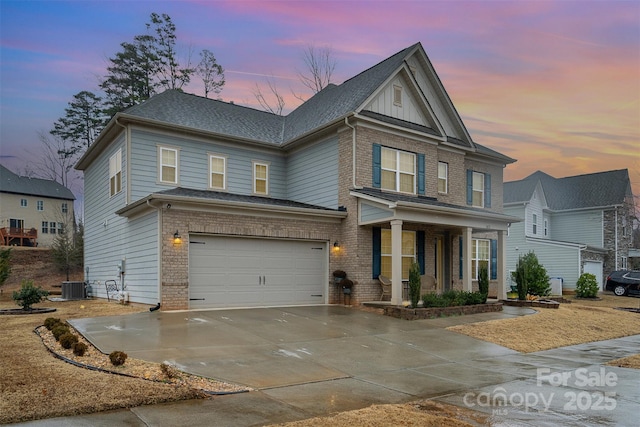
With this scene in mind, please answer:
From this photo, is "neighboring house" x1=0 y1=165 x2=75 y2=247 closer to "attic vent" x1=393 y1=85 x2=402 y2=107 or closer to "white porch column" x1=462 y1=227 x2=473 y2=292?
"attic vent" x1=393 y1=85 x2=402 y2=107

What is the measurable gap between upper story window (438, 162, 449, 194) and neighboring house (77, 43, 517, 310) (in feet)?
0.24

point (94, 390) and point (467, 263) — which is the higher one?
point (467, 263)

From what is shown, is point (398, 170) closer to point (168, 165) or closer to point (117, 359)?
point (168, 165)

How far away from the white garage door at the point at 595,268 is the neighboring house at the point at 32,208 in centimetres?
4109

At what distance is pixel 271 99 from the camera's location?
35.7m

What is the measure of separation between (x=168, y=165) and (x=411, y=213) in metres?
8.92

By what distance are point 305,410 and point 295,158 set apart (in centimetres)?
1469

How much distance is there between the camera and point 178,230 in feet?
44.2

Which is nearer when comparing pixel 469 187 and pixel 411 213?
pixel 411 213

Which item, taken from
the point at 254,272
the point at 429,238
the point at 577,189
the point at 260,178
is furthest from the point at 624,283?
the point at 254,272

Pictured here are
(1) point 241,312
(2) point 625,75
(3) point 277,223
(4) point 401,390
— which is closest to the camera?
(4) point 401,390

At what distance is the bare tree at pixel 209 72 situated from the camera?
36.0m

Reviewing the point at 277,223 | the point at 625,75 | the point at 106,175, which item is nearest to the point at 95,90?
the point at 106,175

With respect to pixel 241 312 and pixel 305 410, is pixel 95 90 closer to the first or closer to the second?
pixel 241 312
